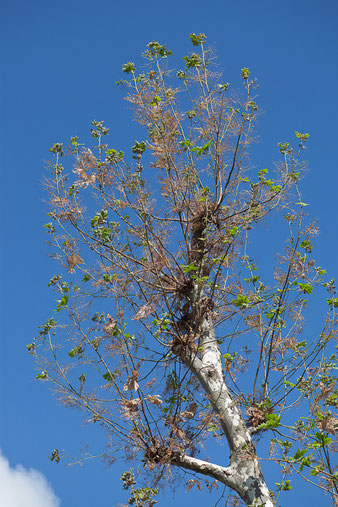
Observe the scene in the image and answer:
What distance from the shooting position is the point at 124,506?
18.2 feet

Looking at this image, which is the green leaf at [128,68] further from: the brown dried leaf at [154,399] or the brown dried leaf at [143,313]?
the brown dried leaf at [154,399]

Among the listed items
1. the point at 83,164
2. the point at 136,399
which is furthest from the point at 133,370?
the point at 83,164

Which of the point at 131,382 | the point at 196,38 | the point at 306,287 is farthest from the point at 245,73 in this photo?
the point at 131,382

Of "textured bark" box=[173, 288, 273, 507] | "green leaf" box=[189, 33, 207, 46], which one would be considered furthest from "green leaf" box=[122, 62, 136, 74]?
"textured bark" box=[173, 288, 273, 507]

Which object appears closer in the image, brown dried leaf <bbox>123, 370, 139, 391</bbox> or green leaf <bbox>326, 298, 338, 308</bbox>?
brown dried leaf <bbox>123, 370, 139, 391</bbox>

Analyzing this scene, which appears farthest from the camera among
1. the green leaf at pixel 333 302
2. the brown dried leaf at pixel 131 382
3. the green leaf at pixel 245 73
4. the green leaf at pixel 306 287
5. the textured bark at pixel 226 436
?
the green leaf at pixel 245 73

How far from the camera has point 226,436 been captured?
5.51 metres

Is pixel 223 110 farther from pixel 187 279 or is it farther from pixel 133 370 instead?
pixel 133 370

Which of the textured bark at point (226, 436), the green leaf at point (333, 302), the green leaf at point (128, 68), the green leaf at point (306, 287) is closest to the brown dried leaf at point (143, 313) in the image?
the textured bark at point (226, 436)

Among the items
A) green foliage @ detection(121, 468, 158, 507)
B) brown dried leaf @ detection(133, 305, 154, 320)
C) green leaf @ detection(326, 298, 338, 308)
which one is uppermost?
green leaf @ detection(326, 298, 338, 308)

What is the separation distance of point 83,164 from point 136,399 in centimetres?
291

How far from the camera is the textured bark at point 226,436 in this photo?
517 cm

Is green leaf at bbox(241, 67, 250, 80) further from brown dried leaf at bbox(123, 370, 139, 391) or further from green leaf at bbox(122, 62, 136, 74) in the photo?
brown dried leaf at bbox(123, 370, 139, 391)

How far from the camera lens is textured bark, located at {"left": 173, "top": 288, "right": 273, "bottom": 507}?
517 centimetres
